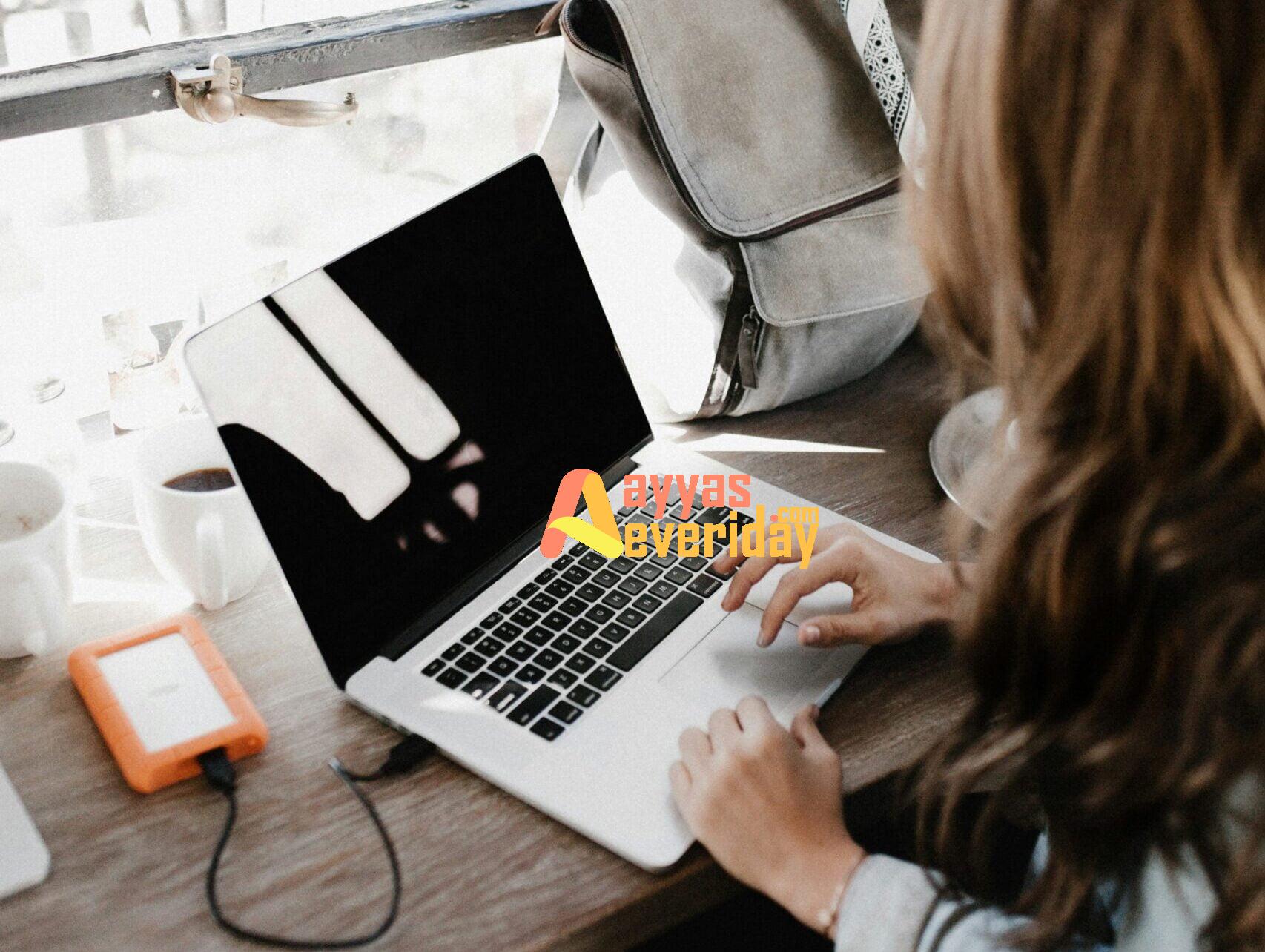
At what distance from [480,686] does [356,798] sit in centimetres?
10

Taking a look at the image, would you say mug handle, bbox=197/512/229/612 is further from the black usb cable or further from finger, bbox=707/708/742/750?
finger, bbox=707/708/742/750

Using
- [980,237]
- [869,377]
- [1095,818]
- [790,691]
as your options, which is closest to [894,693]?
[790,691]

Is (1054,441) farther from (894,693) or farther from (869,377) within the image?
(869,377)

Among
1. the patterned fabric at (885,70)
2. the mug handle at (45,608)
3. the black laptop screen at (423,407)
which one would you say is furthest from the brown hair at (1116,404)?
the mug handle at (45,608)

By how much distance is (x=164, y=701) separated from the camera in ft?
2.25

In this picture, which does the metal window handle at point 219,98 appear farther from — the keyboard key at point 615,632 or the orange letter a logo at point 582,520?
the keyboard key at point 615,632

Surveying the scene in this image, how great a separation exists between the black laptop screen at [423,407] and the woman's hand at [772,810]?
0.72ft

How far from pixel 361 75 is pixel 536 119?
208 millimetres

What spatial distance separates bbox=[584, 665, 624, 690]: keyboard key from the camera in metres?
0.70

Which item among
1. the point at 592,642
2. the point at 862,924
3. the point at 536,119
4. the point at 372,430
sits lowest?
the point at 862,924

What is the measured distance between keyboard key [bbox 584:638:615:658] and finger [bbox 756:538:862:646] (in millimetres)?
100

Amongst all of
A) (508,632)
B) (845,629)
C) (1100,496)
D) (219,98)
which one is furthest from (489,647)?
(219,98)

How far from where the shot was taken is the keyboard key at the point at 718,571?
800 millimetres

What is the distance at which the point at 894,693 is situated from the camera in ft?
2.39
